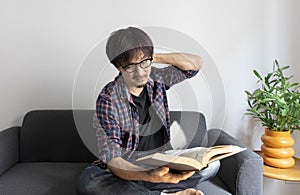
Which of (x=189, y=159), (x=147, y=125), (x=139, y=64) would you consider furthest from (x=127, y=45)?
(x=189, y=159)

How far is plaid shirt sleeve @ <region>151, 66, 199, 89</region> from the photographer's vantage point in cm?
145

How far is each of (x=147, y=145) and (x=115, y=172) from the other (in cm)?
19

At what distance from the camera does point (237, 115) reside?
79.9 inches

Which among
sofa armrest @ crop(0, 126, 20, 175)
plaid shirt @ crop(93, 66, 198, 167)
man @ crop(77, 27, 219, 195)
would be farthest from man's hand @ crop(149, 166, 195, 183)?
sofa armrest @ crop(0, 126, 20, 175)

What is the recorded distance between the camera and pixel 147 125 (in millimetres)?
1444

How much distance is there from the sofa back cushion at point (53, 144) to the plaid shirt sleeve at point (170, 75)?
1.70 ft

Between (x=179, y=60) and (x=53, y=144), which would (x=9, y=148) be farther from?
(x=179, y=60)

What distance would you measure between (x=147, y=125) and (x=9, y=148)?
739 mm

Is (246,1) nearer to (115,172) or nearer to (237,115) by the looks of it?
(237,115)

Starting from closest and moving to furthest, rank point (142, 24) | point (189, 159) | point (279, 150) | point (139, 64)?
point (189, 159) < point (139, 64) < point (279, 150) < point (142, 24)

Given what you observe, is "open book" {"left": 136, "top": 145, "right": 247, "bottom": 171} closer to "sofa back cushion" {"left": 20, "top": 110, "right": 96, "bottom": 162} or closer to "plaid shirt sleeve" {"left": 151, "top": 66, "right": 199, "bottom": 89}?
"plaid shirt sleeve" {"left": 151, "top": 66, "right": 199, "bottom": 89}

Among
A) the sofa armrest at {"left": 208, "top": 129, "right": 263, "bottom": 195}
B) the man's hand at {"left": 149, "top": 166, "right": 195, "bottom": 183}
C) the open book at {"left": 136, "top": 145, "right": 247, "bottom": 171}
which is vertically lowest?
the sofa armrest at {"left": 208, "top": 129, "right": 263, "bottom": 195}

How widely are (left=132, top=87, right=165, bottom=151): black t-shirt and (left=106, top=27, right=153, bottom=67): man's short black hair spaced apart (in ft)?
0.62

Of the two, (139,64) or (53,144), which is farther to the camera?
(53,144)
